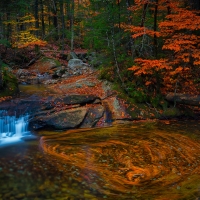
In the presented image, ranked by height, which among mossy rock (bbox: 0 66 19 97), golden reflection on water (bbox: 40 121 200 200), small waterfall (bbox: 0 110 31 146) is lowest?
golden reflection on water (bbox: 40 121 200 200)

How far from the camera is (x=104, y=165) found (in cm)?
691

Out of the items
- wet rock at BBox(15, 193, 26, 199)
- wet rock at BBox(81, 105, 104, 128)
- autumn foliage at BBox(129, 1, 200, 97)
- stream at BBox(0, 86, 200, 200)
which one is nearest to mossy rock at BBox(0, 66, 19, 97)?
stream at BBox(0, 86, 200, 200)

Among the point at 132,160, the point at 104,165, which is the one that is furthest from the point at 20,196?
the point at 132,160

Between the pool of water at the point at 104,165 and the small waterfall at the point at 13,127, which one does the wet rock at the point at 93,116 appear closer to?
the pool of water at the point at 104,165

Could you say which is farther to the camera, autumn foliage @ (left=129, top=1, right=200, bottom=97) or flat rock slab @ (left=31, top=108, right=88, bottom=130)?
autumn foliage @ (left=129, top=1, right=200, bottom=97)

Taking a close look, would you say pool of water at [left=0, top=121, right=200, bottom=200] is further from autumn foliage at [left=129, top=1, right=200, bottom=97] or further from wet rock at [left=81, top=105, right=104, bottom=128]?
autumn foliage at [left=129, top=1, right=200, bottom=97]

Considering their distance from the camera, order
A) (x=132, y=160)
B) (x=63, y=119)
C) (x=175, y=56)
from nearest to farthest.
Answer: (x=132, y=160) < (x=63, y=119) < (x=175, y=56)

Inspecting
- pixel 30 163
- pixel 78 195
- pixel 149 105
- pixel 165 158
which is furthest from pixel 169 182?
pixel 149 105

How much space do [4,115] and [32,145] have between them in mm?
2860

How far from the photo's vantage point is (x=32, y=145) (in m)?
8.76

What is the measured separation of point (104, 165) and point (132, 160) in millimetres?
937

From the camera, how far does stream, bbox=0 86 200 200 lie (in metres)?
5.41

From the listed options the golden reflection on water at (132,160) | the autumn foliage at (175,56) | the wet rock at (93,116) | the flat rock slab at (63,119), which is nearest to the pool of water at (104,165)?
the golden reflection on water at (132,160)

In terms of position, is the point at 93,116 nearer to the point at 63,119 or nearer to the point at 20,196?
the point at 63,119
